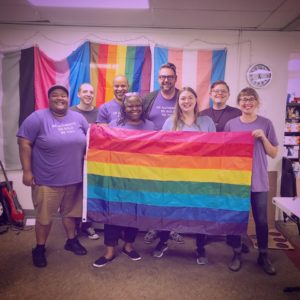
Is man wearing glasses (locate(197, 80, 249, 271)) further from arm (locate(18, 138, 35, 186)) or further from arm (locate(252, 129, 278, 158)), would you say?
arm (locate(18, 138, 35, 186))

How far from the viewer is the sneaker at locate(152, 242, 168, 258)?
276cm

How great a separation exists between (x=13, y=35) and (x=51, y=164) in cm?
221

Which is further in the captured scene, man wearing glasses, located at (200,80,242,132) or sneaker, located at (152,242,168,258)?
man wearing glasses, located at (200,80,242,132)

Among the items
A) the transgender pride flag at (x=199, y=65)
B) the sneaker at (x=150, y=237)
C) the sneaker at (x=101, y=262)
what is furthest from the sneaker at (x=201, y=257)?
the transgender pride flag at (x=199, y=65)

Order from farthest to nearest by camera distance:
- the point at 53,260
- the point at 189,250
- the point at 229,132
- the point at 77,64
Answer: the point at 77,64 < the point at 189,250 < the point at 53,260 < the point at 229,132

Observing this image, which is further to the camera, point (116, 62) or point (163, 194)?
point (116, 62)

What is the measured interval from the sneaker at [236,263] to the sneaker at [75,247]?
53.1 inches

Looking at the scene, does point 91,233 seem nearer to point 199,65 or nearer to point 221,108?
point 221,108

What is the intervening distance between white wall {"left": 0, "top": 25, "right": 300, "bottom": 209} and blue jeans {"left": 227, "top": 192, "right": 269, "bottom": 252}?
1.48m

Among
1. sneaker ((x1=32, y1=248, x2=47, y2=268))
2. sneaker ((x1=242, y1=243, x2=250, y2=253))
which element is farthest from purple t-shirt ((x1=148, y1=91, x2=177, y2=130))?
sneaker ((x1=32, y1=248, x2=47, y2=268))

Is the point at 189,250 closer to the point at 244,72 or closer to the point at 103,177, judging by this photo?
the point at 103,177

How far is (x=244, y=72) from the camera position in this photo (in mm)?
3744

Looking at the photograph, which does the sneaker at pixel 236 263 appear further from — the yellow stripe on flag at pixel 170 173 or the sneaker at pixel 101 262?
the sneaker at pixel 101 262

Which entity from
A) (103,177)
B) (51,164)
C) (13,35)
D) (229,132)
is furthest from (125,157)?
(13,35)
